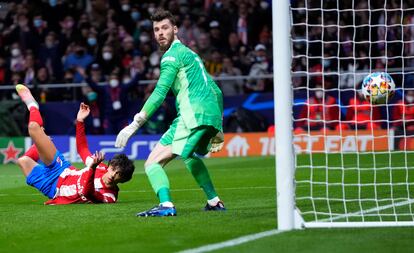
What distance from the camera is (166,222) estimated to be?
30.3ft

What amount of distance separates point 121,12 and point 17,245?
715 inches

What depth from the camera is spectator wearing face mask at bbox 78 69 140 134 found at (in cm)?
2256

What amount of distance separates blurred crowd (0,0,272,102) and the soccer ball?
8.73 meters

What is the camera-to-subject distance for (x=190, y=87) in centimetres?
994

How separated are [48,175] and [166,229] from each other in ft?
10.9

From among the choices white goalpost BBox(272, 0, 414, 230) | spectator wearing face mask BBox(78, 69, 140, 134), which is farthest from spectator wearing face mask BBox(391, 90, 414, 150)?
spectator wearing face mask BBox(78, 69, 140, 134)

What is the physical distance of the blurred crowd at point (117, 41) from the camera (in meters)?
23.2

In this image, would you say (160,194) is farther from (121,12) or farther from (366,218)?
(121,12)

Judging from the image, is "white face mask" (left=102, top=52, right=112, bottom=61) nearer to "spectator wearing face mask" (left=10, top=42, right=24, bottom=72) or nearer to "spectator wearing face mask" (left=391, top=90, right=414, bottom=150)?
"spectator wearing face mask" (left=10, top=42, right=24, bottom=72)

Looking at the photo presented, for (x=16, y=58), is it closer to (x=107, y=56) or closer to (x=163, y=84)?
(x=107, y=56)

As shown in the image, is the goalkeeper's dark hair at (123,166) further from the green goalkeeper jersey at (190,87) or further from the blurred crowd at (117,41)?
the blurred crowd at (117,41)

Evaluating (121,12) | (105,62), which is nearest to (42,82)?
(105,62)

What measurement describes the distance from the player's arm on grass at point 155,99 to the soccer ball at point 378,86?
14.6 feet

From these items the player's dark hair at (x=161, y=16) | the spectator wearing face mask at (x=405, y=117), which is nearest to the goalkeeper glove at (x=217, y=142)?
the player's dark hair at (x=161, y=16)
